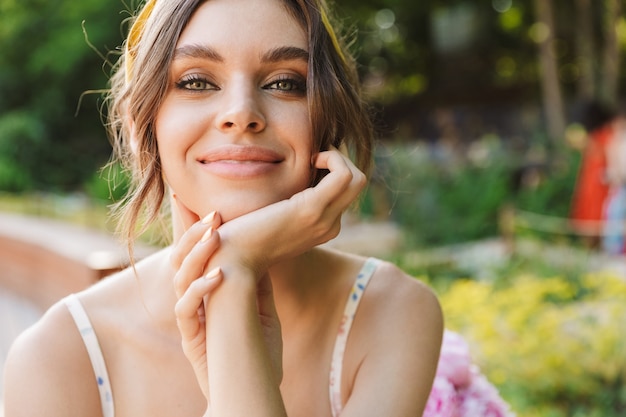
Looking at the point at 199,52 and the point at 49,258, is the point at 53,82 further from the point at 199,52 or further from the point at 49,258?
the point at 199,52

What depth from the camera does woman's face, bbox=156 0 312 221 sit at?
4.55 feet

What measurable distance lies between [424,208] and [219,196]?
685 cm

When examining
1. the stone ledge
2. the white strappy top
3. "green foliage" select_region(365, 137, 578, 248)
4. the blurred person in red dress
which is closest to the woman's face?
the white strappy top

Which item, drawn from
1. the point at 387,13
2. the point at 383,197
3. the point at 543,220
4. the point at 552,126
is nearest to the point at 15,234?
the point at 383,197

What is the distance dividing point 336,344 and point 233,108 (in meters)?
0.61

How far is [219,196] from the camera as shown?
1.41 m

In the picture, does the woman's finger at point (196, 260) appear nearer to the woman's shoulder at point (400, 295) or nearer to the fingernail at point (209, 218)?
the fingernail at point (209, 218)

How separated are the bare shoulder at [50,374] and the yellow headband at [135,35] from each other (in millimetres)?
570

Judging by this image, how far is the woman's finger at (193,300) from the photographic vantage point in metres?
1.30

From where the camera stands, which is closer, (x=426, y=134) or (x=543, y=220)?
(x=543, y=220)

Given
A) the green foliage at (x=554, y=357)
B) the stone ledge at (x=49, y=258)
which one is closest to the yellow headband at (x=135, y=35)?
the stone ledge at (x=49, y=258)

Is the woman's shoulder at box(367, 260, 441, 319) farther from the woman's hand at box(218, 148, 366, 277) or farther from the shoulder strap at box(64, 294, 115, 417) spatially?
the shoulder strap at box(64, 294, 115, 417)

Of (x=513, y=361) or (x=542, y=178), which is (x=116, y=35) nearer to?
(x=542, y=178)

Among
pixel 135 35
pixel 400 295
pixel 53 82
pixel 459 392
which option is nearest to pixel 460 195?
pixel 459 392
